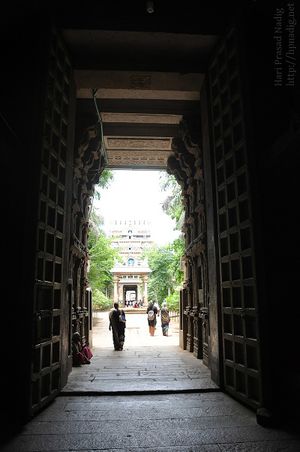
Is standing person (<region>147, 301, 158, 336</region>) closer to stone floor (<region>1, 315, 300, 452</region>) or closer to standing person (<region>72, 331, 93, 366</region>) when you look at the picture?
standing person (<region>72, 331, 93, 366</region>)

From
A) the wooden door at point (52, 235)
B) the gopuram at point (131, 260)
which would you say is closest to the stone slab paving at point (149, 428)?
the wooden door at point (52, 235)

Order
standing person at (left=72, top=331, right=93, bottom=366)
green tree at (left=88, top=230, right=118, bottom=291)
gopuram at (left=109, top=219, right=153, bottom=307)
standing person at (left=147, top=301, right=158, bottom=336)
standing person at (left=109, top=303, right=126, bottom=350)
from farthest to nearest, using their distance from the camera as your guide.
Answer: gopuram at (left=109, top=219, right=153, bottom=307)
green tree at (left=88, top=230, right=118, bottom=291)
standing person at (left=147, top=301, right=158, bottom=336)
standing person at (left=109, top=303, right=126, bottom=350)
standing person at (left=72, top=331, right=93, bottom=366)

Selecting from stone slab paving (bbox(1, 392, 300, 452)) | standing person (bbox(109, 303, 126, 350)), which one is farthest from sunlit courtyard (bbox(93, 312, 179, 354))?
→ stone slab paving (bbox(1, 392, 300, 452))

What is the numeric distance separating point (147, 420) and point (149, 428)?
0.25 m

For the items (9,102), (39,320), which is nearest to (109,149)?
(9,102)

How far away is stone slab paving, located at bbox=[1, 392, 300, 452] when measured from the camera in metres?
3.31

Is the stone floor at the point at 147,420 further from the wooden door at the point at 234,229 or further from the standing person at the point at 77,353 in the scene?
the standing person at the point at 77,353

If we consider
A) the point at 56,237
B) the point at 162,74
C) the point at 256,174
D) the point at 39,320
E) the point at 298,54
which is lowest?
the point at 39,320

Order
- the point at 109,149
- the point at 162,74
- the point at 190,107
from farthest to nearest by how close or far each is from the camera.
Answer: the point at 109,149 < the point at 190,107 < the point at 162,74

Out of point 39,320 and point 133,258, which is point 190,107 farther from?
point 133,258

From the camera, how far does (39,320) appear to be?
444 centimetres

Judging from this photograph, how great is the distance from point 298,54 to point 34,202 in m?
4.48

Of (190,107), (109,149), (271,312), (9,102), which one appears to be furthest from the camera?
(109,149)

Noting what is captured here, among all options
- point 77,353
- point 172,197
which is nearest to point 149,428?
point 77,353
